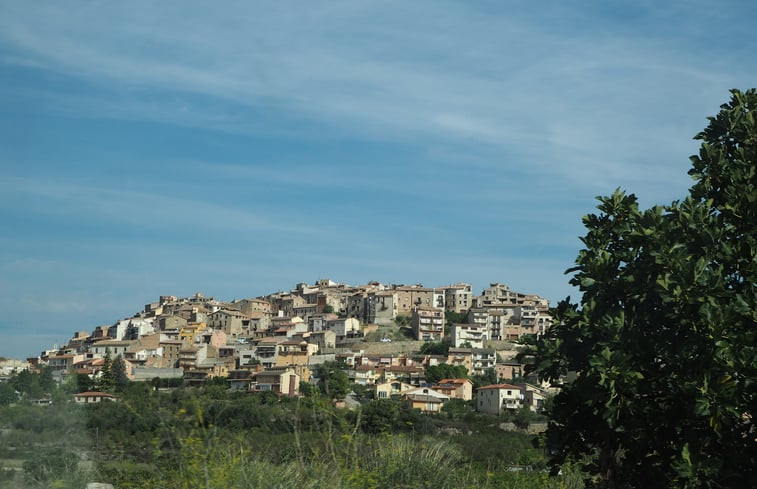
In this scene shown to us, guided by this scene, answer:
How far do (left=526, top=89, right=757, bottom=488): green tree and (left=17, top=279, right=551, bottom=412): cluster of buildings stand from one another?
36.7 meters

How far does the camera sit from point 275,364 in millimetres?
60875

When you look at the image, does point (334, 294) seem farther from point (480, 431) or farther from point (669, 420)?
point (669, 420)

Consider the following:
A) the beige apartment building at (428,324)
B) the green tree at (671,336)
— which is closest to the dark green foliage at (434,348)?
the beige apartment building at (428,324)

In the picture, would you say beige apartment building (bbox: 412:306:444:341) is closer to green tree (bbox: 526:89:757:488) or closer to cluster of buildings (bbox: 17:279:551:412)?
cluster of buildings (bbox: 17:279:551:412)

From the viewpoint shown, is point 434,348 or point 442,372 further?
point 434,348

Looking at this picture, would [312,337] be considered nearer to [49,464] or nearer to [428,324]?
[428,324]

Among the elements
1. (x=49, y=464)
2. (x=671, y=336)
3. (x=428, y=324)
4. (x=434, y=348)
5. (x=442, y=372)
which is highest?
(x=428, y=324)

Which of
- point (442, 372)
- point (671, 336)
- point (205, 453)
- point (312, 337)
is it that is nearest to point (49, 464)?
point (205, 453)

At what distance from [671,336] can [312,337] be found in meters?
61.8

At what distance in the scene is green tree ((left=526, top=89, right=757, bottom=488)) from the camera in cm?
607

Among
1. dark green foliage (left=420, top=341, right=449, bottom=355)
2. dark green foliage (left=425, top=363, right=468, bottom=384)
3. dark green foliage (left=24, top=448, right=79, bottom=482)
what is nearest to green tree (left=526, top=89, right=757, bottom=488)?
dark green foliage (left=24, top=448, right=79, bottom=482)

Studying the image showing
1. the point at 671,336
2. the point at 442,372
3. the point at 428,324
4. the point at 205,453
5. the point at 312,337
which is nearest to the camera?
the point at 205,453

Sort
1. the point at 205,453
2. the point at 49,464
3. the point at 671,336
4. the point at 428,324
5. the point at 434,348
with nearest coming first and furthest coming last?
the point at 205,453 → the point at 49,464 → the point at 671,336 → the point at 434,348 → the point at 428,324

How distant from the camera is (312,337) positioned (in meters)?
67.8
